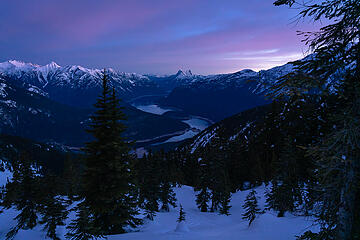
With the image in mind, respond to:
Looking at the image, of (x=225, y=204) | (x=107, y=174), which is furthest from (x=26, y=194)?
(x=225, y=204)

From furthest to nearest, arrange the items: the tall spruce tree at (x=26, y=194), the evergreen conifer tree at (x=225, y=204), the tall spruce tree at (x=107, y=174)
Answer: the evergreen conifer tree at (x=225, y=204), the tall spruce tree at (x=26, y=194), the tall spruce tree at (x=107, y=174)

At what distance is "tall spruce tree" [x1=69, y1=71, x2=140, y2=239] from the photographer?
12695 mm

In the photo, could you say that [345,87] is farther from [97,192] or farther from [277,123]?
[277,123]

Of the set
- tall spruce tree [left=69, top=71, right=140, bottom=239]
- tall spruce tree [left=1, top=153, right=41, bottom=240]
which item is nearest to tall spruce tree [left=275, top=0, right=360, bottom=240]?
tall spruce tree [left=69, top=71, right=140, bottom=239]

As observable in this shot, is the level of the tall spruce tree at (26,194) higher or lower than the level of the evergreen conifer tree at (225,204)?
higher

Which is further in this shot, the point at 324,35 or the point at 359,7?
the point at 324,35

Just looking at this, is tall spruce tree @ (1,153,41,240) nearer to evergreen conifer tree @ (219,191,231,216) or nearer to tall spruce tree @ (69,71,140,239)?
tall spruce tree @ (69,71,140,239)

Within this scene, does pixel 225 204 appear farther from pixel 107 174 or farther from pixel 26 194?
pixel 26 194

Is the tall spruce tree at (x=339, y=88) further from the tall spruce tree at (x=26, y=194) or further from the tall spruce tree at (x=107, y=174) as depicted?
the tall spruce tree at (x=26, y=194)

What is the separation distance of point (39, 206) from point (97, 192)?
40.0 feet

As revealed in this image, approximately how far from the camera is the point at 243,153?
64250 millimetres

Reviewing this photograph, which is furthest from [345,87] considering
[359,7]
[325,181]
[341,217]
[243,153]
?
[243,153]

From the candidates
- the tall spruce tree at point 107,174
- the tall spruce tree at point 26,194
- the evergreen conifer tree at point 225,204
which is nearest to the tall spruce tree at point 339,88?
the tall spruce tree at point 107,174

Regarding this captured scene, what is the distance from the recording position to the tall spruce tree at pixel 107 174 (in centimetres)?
1270
